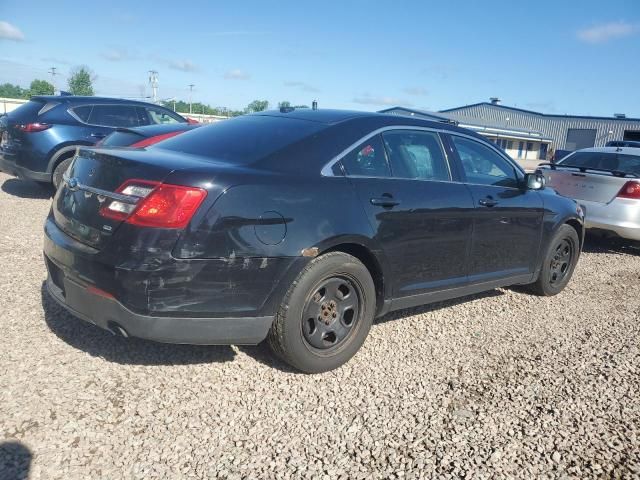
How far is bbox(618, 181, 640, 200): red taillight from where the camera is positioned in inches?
277

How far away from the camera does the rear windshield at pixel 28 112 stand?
→ 812cm

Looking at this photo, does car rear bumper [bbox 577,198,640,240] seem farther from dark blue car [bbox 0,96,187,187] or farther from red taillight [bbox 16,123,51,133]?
red taillight [bbox 16,123,51,133]

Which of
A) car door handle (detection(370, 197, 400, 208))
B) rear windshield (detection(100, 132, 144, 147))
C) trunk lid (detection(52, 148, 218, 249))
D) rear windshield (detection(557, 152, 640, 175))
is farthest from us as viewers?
rear windshield (detection(557, 152, 640, 175))

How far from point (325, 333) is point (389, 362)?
0.55m

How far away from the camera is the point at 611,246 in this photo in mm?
8312

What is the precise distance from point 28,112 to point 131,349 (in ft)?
20.7

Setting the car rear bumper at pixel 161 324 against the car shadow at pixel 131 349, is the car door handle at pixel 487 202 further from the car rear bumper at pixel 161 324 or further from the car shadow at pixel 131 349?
the car shadow at pixel 131 349

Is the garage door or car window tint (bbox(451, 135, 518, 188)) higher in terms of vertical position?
the garage door

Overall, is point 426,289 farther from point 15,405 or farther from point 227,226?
point 15,405

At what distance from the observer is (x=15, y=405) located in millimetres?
2729

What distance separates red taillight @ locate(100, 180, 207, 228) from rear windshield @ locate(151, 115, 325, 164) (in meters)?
0.49

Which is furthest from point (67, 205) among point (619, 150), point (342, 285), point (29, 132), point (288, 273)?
point (619, 150)

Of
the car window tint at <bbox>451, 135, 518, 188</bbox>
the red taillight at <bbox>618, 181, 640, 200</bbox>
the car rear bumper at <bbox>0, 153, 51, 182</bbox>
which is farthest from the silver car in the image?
the car rear bumper at <bbox>0, 153, 51, 182</bbox>

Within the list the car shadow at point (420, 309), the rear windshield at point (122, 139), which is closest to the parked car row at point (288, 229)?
the car shadow at point (420, 309)
